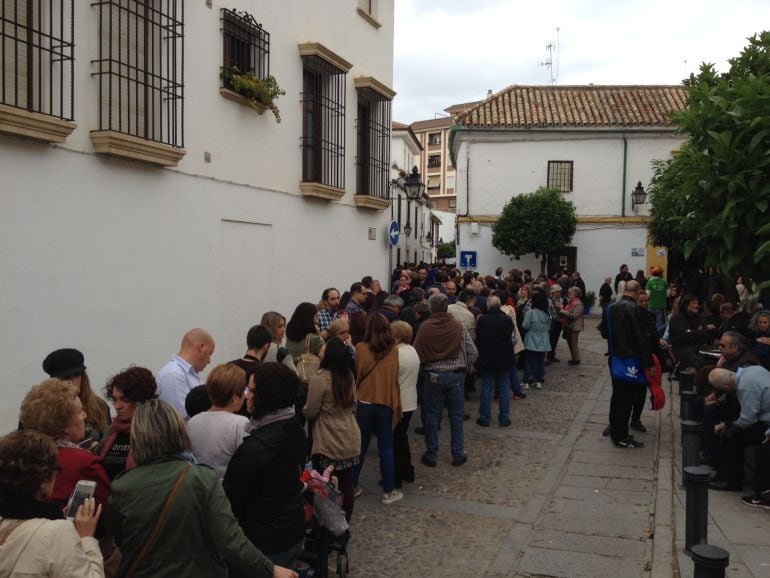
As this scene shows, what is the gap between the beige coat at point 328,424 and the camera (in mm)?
5332

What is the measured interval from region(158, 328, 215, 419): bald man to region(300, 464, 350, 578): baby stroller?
992 millimetres

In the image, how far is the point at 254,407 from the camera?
3795mm

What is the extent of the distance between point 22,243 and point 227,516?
4.81 meters

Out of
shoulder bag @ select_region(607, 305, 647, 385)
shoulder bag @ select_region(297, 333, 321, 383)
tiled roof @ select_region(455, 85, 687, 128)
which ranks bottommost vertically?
shoulder bag @ select_region(607, 305, 647, 385)

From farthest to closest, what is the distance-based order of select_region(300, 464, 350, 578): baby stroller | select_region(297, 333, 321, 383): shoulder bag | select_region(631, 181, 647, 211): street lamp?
1. select_region(631, 181, 647, 211): street lamp
2. select_region(297, 333, 321, 383): shoulder bag
3. select_region(300, 464, 350, 578): baby stroller

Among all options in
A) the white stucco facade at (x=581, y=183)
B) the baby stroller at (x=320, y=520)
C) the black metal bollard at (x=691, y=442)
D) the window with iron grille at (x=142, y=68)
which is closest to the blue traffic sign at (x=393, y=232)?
the window with iron grille at (x=142, y=68)

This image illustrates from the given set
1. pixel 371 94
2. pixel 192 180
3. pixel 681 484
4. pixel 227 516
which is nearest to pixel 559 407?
pixel 681 484

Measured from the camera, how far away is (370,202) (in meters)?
14.1

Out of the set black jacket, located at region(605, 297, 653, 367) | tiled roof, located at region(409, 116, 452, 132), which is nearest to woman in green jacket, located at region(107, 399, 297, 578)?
black jacket, located at region(605, 297, 653, 367)

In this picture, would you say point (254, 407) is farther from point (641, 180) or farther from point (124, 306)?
point (641, 180)

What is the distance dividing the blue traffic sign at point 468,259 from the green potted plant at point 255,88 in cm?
1431

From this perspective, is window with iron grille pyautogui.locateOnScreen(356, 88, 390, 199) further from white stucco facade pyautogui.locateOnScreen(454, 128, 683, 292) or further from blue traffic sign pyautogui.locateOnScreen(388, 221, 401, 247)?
white stucco facade pyautogui.locateOnScreen(454, 128, 683, 292)

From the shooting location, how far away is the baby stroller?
4504mm

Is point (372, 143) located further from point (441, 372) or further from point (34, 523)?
point (34, 523)
